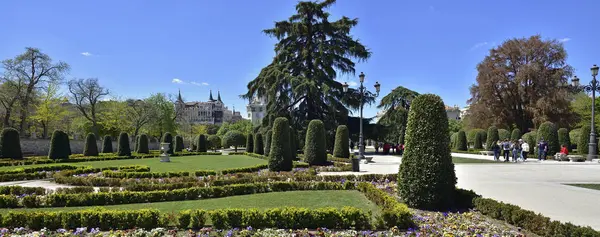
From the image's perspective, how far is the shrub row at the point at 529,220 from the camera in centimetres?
483

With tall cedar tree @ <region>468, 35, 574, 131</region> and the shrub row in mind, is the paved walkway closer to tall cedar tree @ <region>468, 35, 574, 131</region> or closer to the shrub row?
the shrub row


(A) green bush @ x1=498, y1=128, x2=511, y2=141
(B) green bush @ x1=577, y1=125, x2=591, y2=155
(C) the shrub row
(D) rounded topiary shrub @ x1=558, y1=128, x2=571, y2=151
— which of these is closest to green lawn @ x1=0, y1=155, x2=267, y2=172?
(C) the shrub row

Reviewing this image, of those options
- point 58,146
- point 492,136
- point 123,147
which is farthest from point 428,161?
Result: point 123,147

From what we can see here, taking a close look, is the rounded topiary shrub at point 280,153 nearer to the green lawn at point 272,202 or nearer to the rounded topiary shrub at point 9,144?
Result: the green lawn at point 272,202

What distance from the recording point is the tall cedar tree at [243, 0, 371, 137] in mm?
29625

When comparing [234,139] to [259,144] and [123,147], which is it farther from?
[259,144]

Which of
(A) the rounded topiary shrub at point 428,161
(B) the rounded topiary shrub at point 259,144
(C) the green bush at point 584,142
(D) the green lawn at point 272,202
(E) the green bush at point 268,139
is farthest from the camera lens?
(B) the rounded topiary shrub at point 259,144

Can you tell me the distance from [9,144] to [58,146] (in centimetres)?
347

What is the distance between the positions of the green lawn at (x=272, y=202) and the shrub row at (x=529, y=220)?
2106mm

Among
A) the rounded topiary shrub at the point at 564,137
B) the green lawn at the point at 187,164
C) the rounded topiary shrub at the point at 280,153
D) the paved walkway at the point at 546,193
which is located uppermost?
the rounded topiary shrub at the point at 564,137

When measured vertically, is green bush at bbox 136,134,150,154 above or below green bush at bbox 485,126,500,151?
below

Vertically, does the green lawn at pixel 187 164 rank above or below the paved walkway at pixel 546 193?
below

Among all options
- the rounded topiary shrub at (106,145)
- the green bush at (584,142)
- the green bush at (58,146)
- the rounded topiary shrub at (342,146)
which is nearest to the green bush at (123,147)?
the rounded topiary shrub at (106,145)

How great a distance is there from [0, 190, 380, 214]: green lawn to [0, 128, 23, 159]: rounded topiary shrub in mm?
19989
